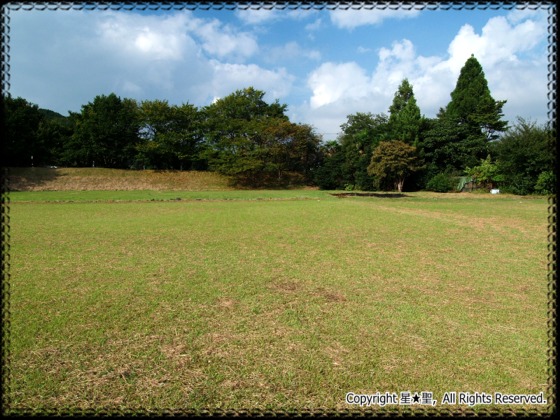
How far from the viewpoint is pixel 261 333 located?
3.59 metres

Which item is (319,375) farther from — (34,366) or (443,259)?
(443,259)

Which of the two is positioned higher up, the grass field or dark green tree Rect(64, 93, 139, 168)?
dark green tree Rect(64, 93, 139, 168)

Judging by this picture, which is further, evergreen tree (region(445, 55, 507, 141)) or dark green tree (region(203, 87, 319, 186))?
dark green tree (region(203, 87, 319, 186))

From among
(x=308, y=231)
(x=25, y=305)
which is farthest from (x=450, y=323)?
(x=308, y=231)

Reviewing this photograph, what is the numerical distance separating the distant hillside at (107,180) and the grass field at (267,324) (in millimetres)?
32711

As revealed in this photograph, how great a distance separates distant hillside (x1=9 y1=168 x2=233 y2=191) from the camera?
34938mm

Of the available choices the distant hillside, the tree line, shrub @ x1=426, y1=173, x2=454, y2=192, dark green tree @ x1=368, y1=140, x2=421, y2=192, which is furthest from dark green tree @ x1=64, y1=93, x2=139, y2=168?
shrub @ x1=426, y1=173, x2=454, y2=192

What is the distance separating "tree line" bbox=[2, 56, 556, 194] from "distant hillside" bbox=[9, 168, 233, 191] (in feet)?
7.87

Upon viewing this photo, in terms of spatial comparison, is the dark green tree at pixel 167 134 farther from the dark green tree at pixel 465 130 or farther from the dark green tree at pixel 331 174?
the dark green tree at pixel 465 130

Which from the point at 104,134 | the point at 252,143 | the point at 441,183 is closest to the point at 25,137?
the point at 104,134

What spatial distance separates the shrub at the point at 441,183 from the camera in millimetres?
35594

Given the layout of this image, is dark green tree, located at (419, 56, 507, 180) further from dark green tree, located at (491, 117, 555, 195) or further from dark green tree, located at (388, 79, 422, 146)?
dark green tree, located at (491, 117, 555, 195)

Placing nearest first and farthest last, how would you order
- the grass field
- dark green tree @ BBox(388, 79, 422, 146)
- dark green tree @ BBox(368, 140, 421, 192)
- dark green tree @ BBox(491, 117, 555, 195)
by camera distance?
the grass field
dark green tree @ BBox(491, 117, 555, 195)
dark green tree @ BBox(368, 140, 421, 192)
dark green tree @ BBox(388, 79, 422, 146)

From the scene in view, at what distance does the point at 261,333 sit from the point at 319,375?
98cm
